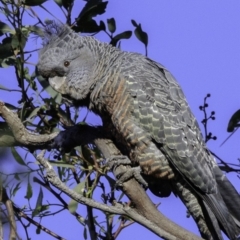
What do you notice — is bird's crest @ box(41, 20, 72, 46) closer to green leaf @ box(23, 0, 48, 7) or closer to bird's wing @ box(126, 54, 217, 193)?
green leaf @ box(23, 0, 48, 7)

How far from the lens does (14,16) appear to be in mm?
4086

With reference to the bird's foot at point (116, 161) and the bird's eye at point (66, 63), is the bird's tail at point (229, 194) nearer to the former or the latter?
the bird's foot at point (116, 161)

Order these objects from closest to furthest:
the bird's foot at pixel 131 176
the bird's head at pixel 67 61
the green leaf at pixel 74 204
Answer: the bird's foot at pixel 131 176 < the green leaf at pixel 74 204 < the bird's head at pixel 67 61

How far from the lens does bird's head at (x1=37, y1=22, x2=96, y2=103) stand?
454cm

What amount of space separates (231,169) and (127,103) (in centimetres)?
84

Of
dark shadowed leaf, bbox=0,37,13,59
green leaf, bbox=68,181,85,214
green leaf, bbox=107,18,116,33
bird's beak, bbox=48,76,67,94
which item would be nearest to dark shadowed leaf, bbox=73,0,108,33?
green leaf, bbox=107,18,116,33

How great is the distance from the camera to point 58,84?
457 centimetres

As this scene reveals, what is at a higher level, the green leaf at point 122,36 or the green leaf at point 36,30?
the green leaf at point 122,36

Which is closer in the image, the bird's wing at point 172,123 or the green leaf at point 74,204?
the green leaf at point 74,204

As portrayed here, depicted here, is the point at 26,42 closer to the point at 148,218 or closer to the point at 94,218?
the point at 94,218

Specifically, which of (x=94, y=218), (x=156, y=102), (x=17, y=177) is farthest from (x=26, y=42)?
(x=17, y=177)

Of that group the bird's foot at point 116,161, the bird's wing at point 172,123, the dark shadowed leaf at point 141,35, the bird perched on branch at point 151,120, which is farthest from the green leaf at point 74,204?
the dark shadowed leaf at point 141,35

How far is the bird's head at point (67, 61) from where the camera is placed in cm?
454

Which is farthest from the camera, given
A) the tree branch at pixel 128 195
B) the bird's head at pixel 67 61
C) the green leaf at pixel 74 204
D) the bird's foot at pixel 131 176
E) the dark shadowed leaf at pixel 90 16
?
the bird's head at pixel 67 61
